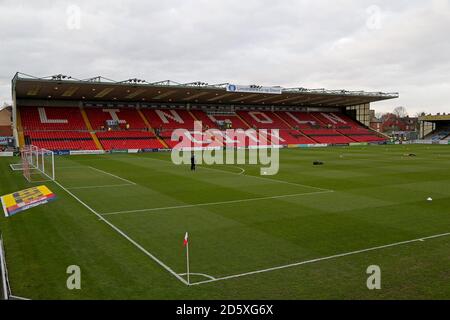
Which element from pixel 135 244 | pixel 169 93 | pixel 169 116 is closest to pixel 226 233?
pixel 135 244

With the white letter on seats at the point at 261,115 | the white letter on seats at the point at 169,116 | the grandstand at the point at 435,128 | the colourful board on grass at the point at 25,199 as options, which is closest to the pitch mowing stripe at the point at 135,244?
the colourful board on grass at the point at 25,199

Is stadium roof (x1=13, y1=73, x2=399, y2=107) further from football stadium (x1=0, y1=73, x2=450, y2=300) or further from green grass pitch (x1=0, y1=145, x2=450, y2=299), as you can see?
green grass pitch (x1=0, y1=145, x2=450, y2=299)

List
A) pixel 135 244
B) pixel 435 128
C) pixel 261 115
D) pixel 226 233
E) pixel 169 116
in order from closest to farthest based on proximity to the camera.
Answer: pixel 135 244 → pixel 226 233 → pixel 169 116 → pixel 261 115 → pixel 435 128

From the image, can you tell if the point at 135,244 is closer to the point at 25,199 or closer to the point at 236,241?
the point at 236,241

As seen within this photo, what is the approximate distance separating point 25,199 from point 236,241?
12.7m

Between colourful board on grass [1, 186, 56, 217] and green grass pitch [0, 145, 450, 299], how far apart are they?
0.65m

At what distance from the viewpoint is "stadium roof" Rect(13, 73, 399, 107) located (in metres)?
53.4

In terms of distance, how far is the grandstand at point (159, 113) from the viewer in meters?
58.4

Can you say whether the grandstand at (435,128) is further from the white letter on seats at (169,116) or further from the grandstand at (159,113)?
the white letter on seats at (169,116)

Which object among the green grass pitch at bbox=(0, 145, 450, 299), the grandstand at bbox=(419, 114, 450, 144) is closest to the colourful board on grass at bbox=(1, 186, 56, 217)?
the green grass pitch at bbox=(0, 145, 450, 299)

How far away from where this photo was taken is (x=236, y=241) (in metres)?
12.3

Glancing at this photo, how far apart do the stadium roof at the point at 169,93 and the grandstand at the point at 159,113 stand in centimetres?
13
